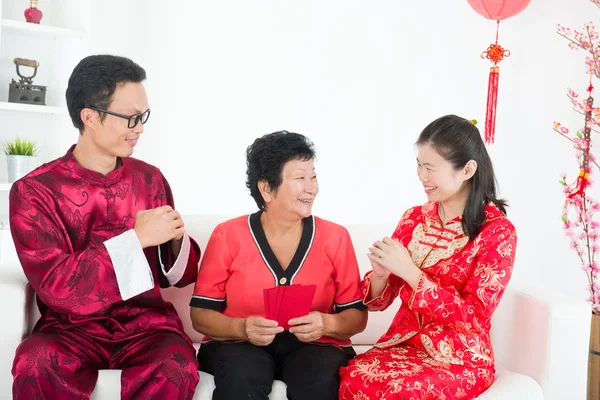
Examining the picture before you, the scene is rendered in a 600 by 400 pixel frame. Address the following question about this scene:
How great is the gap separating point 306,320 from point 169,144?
238 cm

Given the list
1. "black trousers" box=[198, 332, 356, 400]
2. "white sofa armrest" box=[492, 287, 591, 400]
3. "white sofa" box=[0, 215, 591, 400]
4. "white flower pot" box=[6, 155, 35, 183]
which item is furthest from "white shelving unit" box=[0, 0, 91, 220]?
"white sofa armrest" box=[492, 287, 591, 400]

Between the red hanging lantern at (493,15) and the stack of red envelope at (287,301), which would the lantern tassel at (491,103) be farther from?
the stack of red envelope at (287,301)

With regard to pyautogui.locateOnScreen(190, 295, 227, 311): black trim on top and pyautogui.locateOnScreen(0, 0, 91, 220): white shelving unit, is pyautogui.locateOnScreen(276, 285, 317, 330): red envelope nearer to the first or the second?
pyautogui.locateOnScreen(190, 295, 227, 311): black trim on top

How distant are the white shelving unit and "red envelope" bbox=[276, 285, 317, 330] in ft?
7.36

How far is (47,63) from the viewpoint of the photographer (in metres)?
4.01

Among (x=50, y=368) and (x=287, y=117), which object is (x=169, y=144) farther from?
(x=50, y=368)

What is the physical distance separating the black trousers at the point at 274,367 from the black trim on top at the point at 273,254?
19 cm

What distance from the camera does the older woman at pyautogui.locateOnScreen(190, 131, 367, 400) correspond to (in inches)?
88.3

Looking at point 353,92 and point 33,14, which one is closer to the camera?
point 33,14

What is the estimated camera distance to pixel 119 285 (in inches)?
84.2

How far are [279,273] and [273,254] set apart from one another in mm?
67

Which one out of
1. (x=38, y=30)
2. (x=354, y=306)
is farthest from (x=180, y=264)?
(x=38, y=30)

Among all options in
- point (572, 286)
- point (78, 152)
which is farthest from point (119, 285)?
point (572, 286)

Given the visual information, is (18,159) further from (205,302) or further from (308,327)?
(308,327)
